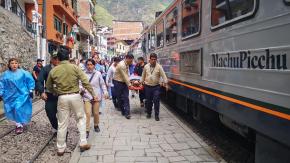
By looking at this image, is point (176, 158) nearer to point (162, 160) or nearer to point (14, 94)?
point (162, 160)

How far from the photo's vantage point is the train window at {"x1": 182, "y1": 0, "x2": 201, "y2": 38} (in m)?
6.75

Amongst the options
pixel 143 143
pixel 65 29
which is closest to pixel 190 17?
pixel 143 143

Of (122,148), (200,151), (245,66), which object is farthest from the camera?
(122,148)

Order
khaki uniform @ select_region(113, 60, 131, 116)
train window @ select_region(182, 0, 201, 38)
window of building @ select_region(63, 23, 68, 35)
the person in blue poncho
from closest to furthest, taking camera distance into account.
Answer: train window @ select_region(182, 0, 201, 38), the person in blue poncho, khaki uniform @ select_region(113, 60, 131, 116), window of building @ select_region(63, 23, 68, 35)

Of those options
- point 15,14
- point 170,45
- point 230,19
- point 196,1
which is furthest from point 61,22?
point 230,19

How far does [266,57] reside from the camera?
3.66 metres

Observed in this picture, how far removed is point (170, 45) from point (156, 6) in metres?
149

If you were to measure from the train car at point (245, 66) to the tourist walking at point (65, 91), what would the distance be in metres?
2.20

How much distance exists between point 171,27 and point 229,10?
5.01m

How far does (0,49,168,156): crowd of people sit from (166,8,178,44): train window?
41.0 inches

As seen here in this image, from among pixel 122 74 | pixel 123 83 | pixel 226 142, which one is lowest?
pixel 226 142

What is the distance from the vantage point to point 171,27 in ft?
32.2

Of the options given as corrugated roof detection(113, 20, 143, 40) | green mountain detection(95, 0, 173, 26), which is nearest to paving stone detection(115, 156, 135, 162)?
corrugated roof detection(113, 20, 143, 40)

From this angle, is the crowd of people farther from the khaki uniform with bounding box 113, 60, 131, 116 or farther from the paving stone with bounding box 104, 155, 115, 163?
the paving stone with bounding box 104, 155, 115, 163
